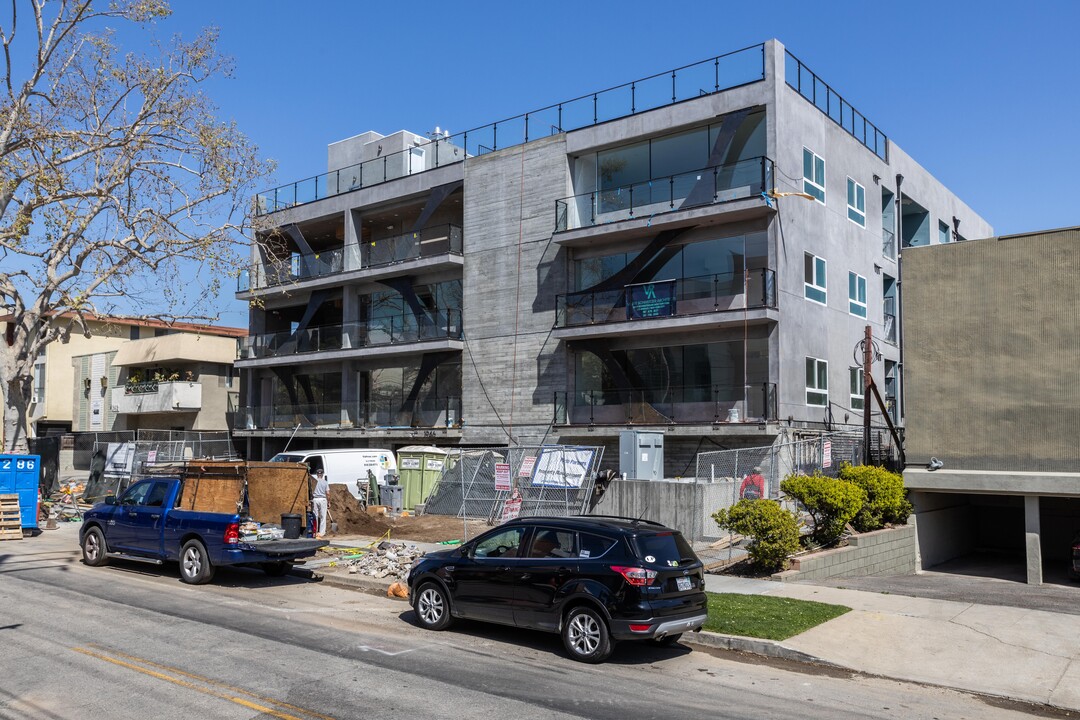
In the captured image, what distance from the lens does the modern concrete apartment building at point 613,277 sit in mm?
26906

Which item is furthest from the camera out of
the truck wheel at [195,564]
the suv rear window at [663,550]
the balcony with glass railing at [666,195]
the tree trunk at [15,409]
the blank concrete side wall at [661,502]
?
the tree trunk at [15,409]

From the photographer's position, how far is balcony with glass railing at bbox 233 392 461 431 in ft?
114

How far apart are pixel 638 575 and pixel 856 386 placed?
23482mm

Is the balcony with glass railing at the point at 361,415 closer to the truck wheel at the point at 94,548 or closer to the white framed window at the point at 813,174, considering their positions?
the white framed window at the point at 813,174

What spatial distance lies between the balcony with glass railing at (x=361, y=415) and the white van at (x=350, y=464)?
20.8ft

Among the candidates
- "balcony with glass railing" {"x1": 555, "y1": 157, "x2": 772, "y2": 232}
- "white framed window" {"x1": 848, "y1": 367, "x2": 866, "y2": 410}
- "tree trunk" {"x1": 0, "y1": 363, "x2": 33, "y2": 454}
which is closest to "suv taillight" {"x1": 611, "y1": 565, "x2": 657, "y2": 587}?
"balcony with glass railing" {"x1": 555, "y1": 157, "x2": 772, "y2": 232}

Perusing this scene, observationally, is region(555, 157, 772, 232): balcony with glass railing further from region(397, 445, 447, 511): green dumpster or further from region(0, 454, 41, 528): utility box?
region(0, 454, 41, 528): utility box

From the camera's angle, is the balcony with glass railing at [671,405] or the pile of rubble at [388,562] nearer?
the pile of rubble at [388,562]

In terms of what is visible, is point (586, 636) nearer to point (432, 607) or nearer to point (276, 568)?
point (432, 607)

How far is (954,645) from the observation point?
1120 centimetres

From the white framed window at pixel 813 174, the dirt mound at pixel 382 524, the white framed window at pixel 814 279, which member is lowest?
the dirt mound at pixel 382 524

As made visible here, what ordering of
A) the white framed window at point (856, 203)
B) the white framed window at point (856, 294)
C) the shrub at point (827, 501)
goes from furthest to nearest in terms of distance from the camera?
the white framed window at point (856, 203), the white framed window at point (856, 294), the shrub at point (827, 501)

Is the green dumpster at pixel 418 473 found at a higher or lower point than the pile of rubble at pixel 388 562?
higher

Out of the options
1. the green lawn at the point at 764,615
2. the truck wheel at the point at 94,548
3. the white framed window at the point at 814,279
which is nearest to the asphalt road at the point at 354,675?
the green lawn at the point at 764,615
